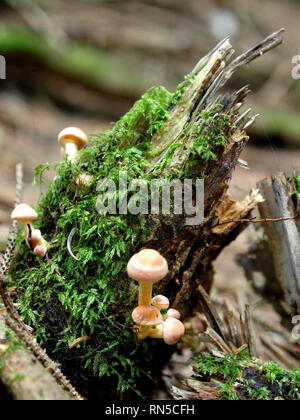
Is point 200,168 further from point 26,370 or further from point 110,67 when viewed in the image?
point 110,67

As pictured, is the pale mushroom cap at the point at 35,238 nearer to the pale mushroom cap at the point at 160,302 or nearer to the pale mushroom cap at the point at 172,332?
the pale mushroom cap at the point at 160,302

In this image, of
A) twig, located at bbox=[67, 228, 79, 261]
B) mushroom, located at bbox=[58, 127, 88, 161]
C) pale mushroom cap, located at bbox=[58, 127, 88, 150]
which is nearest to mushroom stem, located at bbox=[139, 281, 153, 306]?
twig, located at bbox=[67, 228, 79, 261]

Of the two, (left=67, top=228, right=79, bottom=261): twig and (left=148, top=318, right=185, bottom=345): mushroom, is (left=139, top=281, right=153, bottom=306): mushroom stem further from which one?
(left=67, top=228, right=79, bottom=261): twig

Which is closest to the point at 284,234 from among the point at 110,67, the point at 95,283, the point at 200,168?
the point at 200,168

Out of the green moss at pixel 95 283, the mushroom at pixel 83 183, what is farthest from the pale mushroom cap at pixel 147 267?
the mushroom at pixel 83 183
